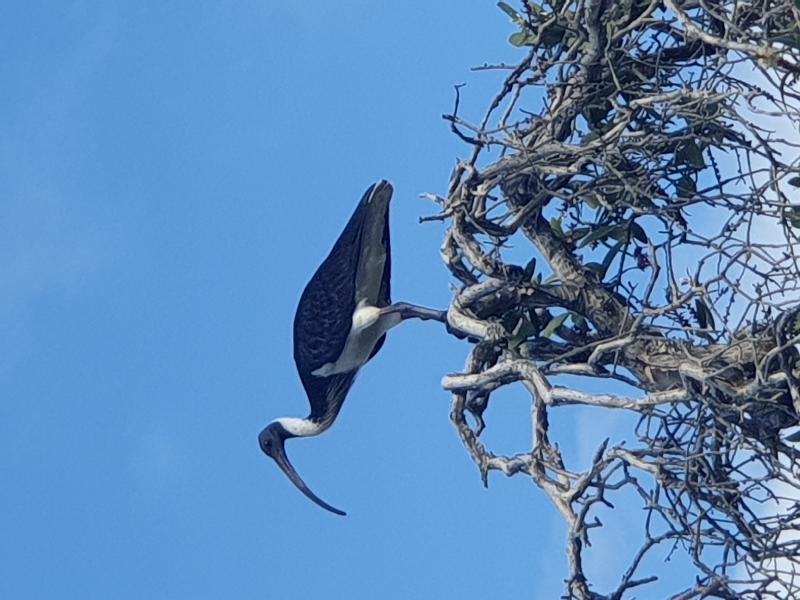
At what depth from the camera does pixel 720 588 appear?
15.5 ft

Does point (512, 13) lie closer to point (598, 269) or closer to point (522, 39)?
point (522, 39)

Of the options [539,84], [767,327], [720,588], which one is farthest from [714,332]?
[539,84]

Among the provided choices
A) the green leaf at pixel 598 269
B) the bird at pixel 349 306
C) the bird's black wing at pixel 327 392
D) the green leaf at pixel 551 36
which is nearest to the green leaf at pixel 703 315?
the green leaf at pixel 598 269

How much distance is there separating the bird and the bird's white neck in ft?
0.82

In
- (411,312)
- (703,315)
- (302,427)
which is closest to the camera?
(703,315)

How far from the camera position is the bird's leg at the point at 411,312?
7.12 meters

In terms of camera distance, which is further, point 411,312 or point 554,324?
point 411,312

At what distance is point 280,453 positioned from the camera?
8547 mm

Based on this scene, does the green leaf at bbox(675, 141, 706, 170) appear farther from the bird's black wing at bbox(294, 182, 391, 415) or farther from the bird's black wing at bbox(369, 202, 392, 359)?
the bird's black wing at bbox(369, 202, 392, 359)

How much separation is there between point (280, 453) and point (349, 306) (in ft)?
4.43

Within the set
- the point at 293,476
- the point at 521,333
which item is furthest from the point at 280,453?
the point at 521,333

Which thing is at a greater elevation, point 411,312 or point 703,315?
point 411,312

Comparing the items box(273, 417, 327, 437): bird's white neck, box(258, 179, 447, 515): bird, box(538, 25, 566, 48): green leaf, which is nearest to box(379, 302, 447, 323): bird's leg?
box(258, 179, 447, 515): bird

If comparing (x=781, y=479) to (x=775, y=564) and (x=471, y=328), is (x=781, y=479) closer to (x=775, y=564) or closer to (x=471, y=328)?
(x=775, y=564)
